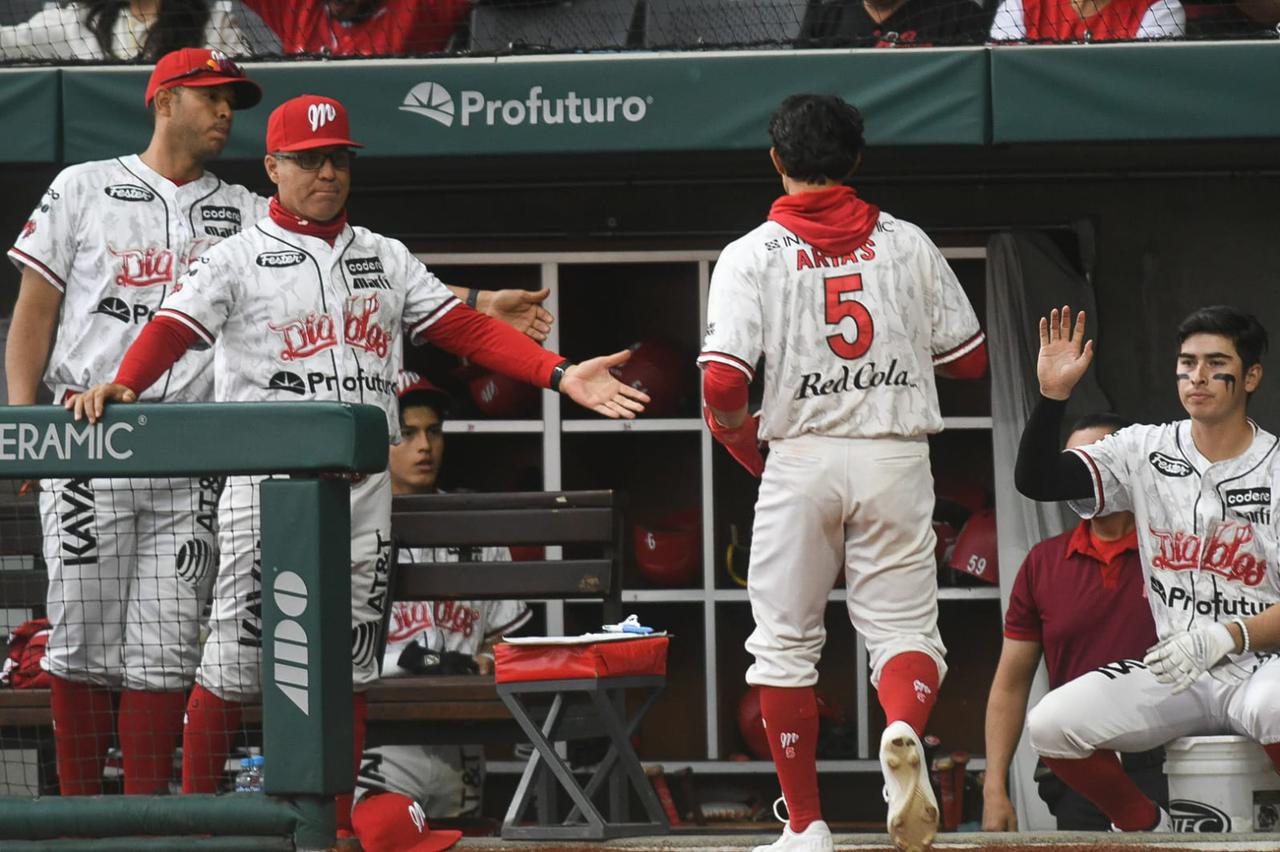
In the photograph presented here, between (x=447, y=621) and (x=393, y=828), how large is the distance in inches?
79.7

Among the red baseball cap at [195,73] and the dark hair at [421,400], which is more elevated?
the red baseball cap at [195,73]

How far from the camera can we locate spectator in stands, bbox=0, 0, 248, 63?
20.5 ft

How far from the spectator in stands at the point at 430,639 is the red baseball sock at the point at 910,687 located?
2.05m

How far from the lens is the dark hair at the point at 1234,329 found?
4504 millimetres

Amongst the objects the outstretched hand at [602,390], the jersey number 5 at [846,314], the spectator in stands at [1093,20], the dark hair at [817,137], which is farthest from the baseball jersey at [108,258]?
the spectator in stands at [1093,20]

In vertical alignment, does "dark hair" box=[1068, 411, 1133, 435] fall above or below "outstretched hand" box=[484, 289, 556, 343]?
Answer: below

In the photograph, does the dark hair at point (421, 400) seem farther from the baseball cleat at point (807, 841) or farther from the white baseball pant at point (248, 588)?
the baseball cleat at point (807, 841)

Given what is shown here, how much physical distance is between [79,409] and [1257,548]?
2818 millimetres

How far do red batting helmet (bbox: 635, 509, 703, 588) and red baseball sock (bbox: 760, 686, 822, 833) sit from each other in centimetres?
261

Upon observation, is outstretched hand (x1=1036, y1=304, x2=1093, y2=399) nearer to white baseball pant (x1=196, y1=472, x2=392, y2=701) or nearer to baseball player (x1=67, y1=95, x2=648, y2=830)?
baseball player (x1=67, y1=95, x2=648, y2=830)

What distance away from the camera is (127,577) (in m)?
4.11

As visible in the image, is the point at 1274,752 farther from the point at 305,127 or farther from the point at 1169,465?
the point at 305,127

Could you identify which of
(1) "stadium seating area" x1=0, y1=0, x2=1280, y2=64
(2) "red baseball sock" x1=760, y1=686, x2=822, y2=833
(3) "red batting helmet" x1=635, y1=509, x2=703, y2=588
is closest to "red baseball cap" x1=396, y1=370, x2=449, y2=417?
(3) "red batting helmet" x1=635, y1=509, x2=703, y2=588

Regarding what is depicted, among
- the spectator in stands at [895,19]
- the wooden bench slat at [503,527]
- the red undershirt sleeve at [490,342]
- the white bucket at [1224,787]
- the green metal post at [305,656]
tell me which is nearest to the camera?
the green metal post at [305,656]
